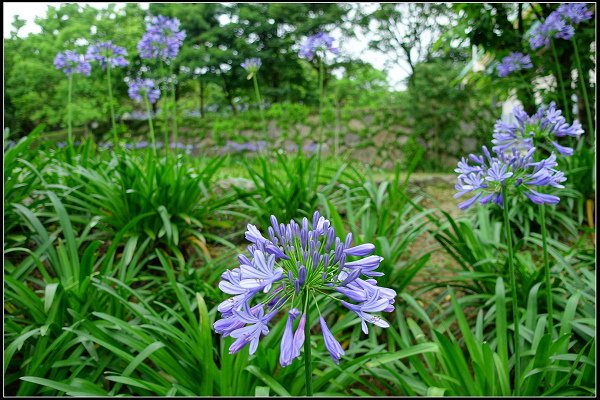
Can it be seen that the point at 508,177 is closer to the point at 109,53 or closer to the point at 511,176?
the point at 511,176

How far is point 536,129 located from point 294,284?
4.78 feet

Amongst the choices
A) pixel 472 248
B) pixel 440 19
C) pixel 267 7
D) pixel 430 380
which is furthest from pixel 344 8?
pixel 430 380

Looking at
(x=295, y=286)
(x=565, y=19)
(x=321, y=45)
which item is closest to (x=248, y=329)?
(x=295, y=286)

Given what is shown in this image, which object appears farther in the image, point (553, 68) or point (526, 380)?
point (553, 68)

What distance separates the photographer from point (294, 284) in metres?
0.87

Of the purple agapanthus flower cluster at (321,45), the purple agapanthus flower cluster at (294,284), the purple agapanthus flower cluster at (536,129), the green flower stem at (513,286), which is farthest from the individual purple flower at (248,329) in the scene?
the purple agapanthus flower cluster at (321,45)

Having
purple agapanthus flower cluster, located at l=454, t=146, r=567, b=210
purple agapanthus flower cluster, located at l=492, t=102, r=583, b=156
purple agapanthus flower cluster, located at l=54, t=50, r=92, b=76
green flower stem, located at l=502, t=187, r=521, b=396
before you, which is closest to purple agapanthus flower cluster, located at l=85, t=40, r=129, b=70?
purple agapanthus flower cluster, located at l=54, t=50, r=92, b=76

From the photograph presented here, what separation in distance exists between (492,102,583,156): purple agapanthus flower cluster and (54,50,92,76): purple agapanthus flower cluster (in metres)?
3.46

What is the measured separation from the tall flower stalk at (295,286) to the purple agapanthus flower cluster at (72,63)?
3.64m

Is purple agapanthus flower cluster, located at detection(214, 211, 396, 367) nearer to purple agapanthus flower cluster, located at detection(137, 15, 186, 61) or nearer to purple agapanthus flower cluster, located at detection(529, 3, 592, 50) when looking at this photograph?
purple agapanthus flower cluster, located at detection(137, 15, 186, 61)

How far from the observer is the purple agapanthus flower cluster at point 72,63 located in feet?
12.7

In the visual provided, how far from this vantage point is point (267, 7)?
44.0 feet

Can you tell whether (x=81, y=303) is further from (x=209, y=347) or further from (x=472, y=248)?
(x=472, y=248)

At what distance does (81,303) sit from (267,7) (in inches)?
512
